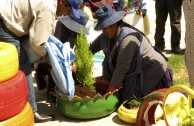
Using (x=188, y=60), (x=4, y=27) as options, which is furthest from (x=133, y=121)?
(x=4, y=27)

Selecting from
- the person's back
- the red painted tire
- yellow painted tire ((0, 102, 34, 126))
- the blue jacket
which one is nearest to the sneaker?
the blue jacket

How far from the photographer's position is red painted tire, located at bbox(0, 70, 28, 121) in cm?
399

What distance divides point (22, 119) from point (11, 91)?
1.13ft

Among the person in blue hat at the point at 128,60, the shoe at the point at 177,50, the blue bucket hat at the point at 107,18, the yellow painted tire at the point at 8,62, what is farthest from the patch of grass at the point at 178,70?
the yellow painted tire at the point at 8,62

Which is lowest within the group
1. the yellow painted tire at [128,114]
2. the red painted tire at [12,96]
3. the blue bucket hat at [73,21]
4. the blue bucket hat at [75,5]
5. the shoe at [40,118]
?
the shoe at [40,118]

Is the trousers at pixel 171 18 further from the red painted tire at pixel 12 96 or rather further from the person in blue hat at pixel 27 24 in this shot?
the red painted tire at pixel 12 96

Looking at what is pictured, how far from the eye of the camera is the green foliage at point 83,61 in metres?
4.70

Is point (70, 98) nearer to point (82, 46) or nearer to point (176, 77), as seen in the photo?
point (82, 46)

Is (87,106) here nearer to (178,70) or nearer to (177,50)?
(178,70)

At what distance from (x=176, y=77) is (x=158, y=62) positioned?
1296 millimetres

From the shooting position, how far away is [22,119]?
4.20 m

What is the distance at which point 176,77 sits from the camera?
6.24 meters

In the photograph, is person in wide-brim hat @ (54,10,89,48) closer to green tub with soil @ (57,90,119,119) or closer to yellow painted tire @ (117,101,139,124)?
green tub with soil @ (57,90,119,119)

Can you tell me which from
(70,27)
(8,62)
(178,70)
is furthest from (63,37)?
(178,70)
